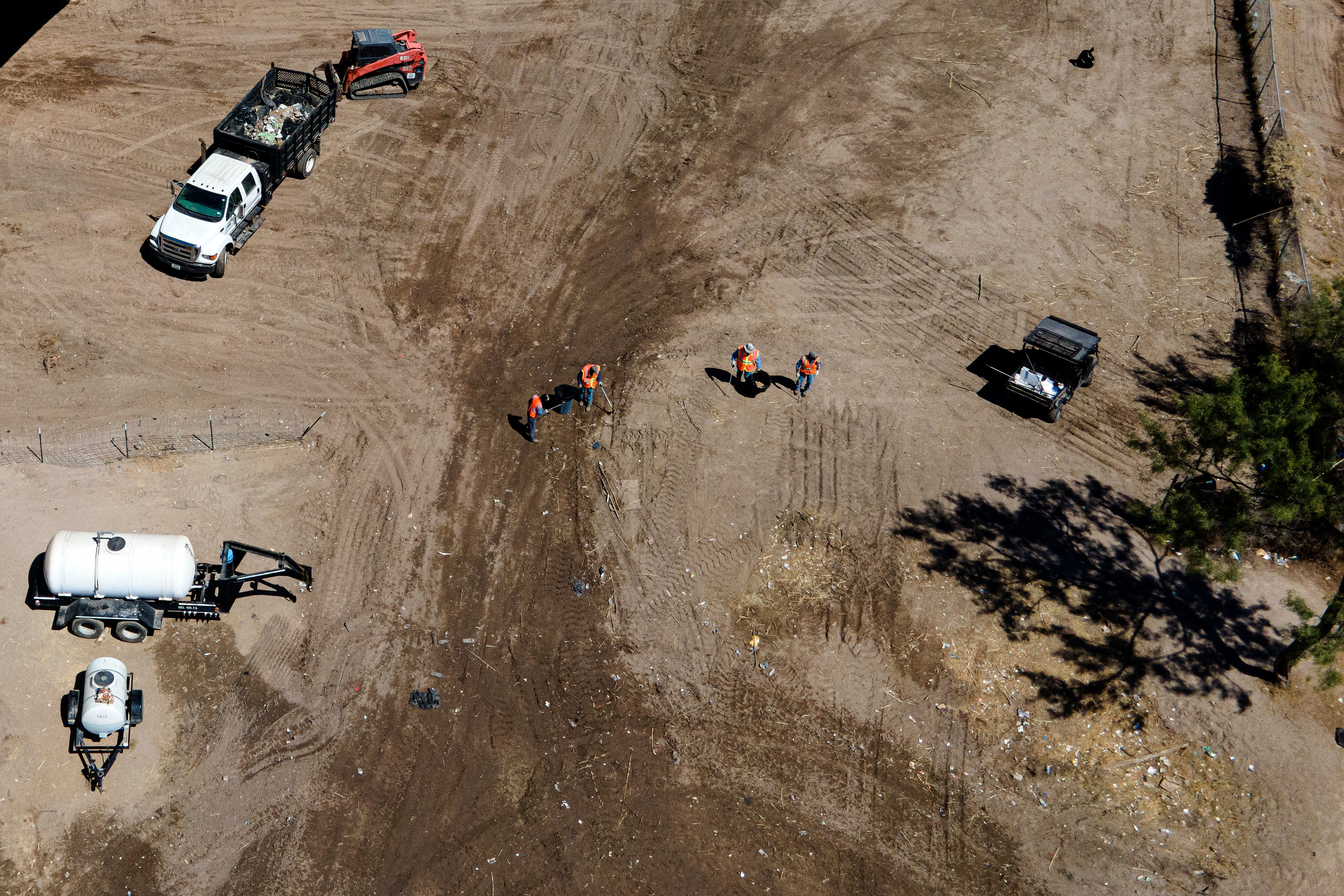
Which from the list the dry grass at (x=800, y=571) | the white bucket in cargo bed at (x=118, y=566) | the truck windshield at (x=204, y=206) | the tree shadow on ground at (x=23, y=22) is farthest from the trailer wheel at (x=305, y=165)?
the dry grass at (x=800, y=571)

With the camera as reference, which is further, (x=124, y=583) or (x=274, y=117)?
(x=274, y=117)

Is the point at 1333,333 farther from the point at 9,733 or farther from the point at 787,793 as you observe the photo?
the point at 9,733

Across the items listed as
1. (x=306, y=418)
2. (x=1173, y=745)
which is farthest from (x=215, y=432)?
(x=1173, y=745)

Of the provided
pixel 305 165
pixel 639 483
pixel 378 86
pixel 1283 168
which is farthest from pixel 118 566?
pixel 1283 168

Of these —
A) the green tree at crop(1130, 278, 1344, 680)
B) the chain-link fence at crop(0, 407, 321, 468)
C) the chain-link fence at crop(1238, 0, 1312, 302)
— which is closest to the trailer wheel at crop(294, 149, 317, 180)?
the chain-link fence at crop(0, 407, 321, 468)

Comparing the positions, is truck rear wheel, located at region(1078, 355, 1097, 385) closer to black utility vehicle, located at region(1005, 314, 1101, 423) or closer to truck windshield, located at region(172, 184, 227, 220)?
black utility vehicle, located at region(1005, 314, 1101, 423)

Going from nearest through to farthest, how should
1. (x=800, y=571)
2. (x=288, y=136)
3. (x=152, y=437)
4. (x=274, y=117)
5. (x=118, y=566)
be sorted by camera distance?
(x=118, y=566), (x=800, y=571), (x=152, y=437), (x=288, y=136), (x=274, y=117)

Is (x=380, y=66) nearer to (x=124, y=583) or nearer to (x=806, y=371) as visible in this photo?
(x=806, y=371)
